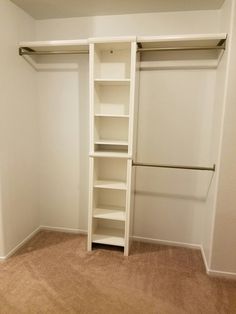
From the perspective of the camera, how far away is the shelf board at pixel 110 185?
245cm

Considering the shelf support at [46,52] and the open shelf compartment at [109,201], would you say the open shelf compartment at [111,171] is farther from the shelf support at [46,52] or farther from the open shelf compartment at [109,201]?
the shelf support at [46,52]

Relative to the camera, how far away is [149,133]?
2596 mm

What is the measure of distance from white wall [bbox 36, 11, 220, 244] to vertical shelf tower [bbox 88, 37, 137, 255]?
0.65ft

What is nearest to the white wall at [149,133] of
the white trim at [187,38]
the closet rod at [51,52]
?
the closet rod at [51,52]

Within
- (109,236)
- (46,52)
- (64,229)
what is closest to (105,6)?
(46,52)

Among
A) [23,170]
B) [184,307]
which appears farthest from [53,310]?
[23,170]

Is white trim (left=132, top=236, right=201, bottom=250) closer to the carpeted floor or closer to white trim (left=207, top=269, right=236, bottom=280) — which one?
the carpeted floor

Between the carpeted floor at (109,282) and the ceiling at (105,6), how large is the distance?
2505mm

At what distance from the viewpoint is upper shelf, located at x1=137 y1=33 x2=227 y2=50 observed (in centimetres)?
204

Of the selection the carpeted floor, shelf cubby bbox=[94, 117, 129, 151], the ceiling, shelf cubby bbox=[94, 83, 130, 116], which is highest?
the ceiling

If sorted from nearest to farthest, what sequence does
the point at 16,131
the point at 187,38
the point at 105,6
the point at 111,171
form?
1. the point at 187,38
2. the point at 105,6
3. the point at 16,131
4. the point at 111,171

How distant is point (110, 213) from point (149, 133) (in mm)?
974

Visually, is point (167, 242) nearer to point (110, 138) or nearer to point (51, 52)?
point (110, 138)

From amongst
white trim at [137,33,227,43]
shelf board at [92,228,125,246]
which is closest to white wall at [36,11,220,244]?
shelf board at [92,228,125,246]
